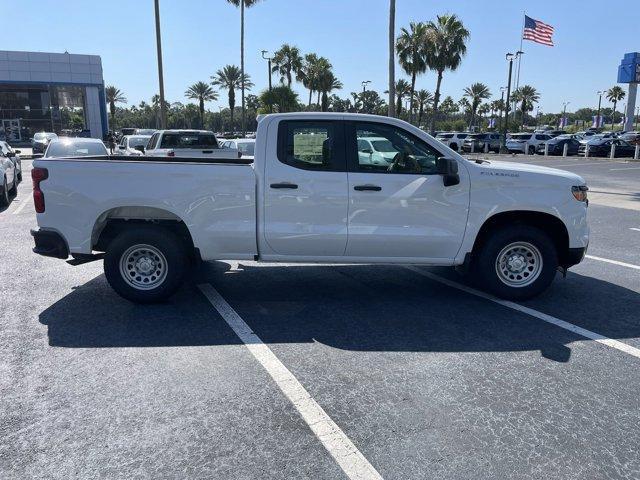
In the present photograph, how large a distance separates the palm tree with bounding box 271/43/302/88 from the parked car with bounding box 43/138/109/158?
45.8 m

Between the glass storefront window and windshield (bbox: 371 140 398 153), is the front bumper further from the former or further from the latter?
the glass storefront window

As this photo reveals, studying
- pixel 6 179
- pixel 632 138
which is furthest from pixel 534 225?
pixel 632 138

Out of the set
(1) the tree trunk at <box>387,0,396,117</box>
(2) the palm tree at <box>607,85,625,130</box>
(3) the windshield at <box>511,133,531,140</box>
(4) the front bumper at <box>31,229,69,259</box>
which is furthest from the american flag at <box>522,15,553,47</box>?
(2) the palm tree at <box>607,85,625,130</box>

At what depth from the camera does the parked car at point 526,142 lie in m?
38.1

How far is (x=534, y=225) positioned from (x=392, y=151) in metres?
1.80

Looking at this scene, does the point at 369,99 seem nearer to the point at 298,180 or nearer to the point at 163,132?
the point at 163,132

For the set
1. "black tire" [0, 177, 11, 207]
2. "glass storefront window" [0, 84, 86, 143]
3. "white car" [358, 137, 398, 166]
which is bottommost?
"black tire" [0, 177, 11, 207]

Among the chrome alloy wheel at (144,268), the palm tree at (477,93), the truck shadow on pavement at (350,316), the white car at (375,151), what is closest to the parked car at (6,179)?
the truck shadow on pavement at (350,316)

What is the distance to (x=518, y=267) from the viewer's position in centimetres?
578

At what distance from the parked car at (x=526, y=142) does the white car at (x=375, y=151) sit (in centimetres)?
3582

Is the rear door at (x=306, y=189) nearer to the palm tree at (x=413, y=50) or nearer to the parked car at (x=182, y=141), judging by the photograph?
the parked car at (x=182, y=141)

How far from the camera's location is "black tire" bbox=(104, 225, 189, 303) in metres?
5.42

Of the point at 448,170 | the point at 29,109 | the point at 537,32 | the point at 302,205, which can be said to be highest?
the point at 537,32

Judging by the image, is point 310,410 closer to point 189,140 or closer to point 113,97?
point 189,140
